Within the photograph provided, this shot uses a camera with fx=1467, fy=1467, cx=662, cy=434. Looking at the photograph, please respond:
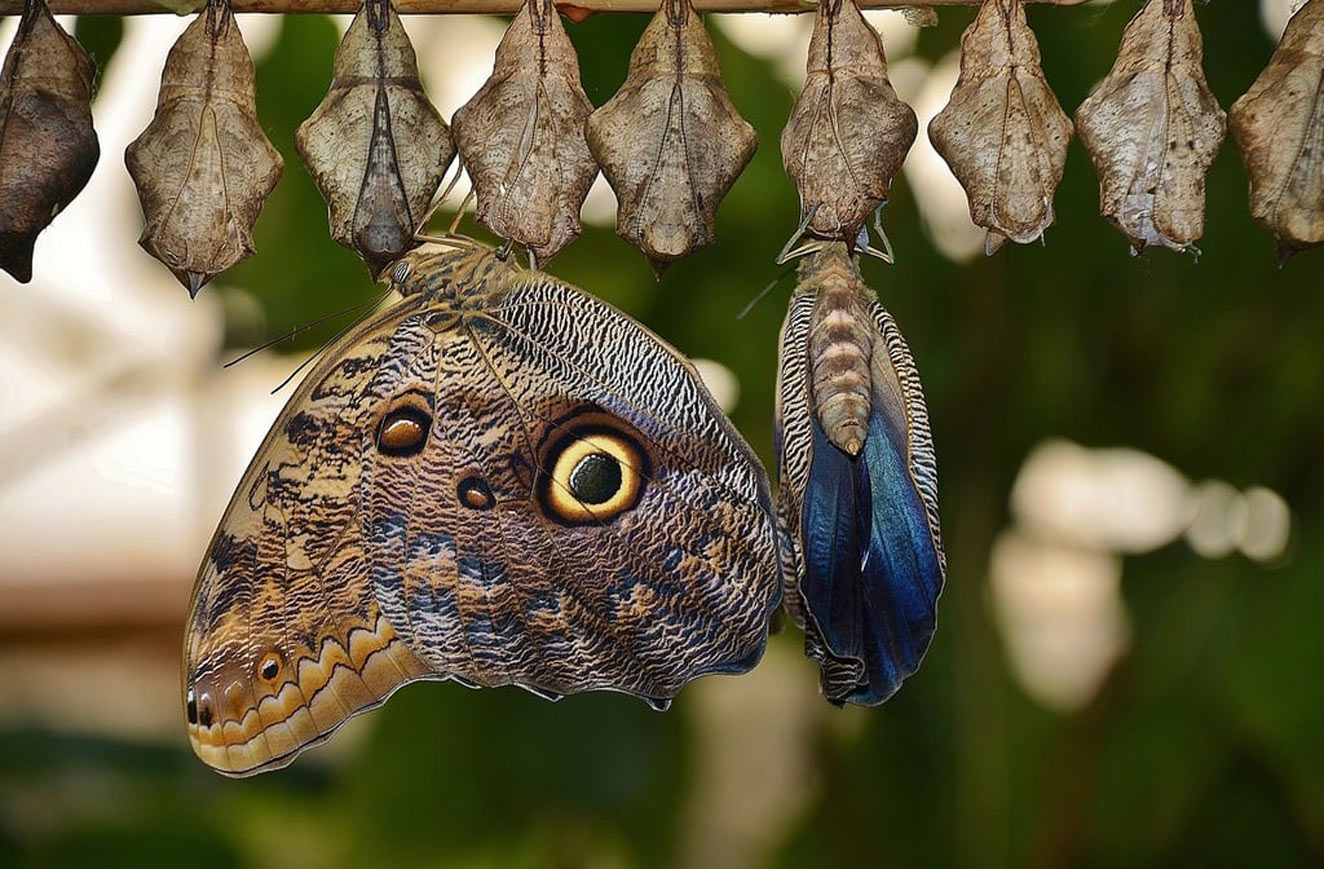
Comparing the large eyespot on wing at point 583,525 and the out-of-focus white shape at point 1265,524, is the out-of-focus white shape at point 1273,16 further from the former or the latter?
the large eyespot on wing at point 583,525

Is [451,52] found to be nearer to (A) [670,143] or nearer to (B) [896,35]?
(B) [896,35]

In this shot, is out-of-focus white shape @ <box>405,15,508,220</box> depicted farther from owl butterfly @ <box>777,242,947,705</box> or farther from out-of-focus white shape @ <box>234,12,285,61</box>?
owl butterfly @ <box>777,242,947,705</box>

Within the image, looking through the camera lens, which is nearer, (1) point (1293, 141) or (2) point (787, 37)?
(1) point (1293, 141)

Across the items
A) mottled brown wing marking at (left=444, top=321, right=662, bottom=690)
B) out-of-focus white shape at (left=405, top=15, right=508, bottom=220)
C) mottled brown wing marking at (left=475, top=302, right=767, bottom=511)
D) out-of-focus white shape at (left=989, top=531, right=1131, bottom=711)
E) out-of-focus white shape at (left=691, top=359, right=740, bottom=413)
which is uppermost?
out-of-focus white shape at (left=405, top=15, right=508, bottom=220)

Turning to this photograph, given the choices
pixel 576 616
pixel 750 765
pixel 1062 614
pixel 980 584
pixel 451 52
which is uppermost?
pixel 451 52

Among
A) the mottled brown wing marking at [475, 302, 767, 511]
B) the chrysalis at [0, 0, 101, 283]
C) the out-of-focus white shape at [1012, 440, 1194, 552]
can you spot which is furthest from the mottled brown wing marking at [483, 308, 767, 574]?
the out-of-focus white shape at [1012, 440, 1194, 552]

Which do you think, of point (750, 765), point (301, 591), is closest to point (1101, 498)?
point (750, 765)

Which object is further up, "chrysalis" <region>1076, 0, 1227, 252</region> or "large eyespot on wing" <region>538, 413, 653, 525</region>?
"chrysalis" <region>1076, 0, 1227, 252</region>
